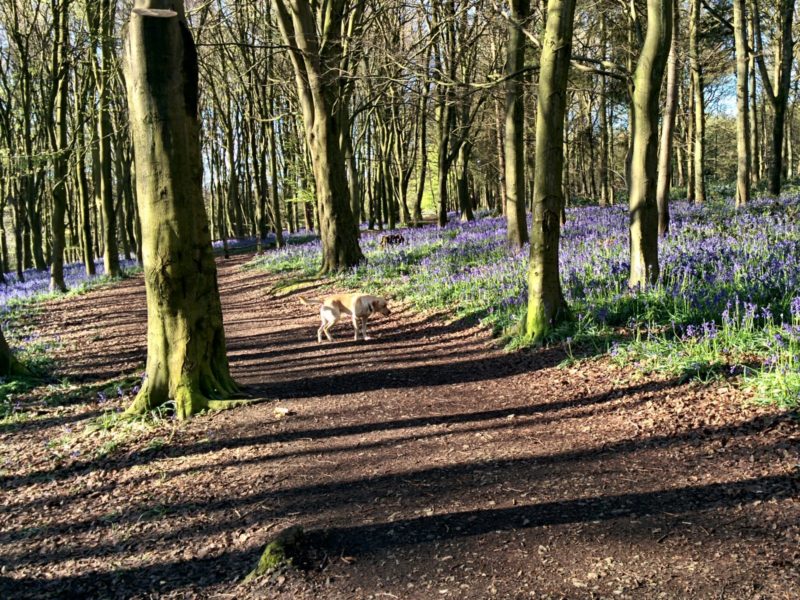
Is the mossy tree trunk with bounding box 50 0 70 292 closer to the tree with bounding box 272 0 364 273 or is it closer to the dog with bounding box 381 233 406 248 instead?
the tree with bounding box 272 0 364 273

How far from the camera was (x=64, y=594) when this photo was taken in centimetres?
307

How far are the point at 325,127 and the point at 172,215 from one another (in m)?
9.28

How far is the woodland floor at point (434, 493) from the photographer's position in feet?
8.89

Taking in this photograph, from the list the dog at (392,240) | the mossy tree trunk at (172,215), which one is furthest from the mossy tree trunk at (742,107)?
the mossy tree trunk at (172,215)

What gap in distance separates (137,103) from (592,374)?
519cm

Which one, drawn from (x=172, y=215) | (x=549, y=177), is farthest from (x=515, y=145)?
(x=172, y=215)

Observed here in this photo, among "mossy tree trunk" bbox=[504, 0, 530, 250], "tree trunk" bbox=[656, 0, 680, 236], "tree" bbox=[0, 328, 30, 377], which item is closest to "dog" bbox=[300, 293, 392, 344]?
"tree" bbox=[0, 328, 30, 377]

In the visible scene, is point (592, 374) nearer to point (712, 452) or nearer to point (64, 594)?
point (712, 452)

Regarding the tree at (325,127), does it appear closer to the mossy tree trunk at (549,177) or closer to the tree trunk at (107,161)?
the mossy tree trunk at (549,177)

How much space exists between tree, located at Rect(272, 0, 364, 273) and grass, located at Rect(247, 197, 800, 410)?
95cm

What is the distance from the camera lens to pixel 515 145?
37.7 feet

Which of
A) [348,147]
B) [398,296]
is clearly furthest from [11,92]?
[398,296]

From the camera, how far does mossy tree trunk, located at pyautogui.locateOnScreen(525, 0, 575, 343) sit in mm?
6492

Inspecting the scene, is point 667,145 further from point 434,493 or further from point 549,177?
point 434,493
